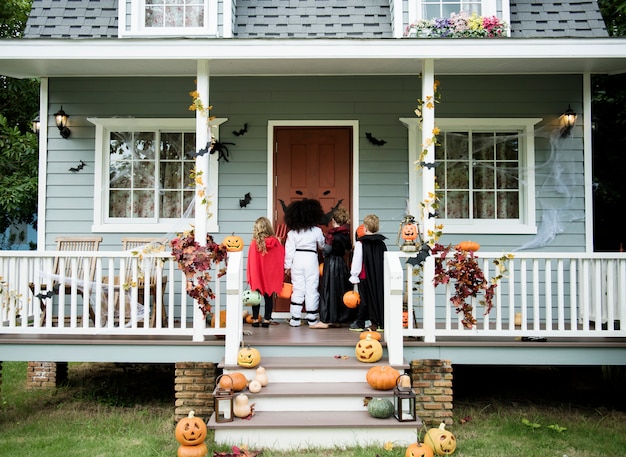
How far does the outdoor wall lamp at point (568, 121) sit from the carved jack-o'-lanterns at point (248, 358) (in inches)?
193

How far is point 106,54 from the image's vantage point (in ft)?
20.2

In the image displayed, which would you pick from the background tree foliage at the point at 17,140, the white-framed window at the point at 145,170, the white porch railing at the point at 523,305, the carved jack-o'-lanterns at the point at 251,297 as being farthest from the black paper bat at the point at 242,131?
the background tree foliage at the point at 17,140

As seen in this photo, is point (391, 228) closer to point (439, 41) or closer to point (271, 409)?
point (439, 41)

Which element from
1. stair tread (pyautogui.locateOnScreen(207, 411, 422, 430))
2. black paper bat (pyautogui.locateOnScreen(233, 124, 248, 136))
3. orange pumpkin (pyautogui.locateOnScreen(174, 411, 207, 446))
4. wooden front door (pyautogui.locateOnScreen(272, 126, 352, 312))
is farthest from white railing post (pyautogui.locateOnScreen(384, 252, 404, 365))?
black paper bat (pyautogui.locateOnScreen(233, 124, 248, 136))

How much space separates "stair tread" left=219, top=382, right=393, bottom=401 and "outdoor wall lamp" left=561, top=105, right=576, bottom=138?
4350 mm

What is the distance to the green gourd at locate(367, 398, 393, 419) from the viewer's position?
5141 mm

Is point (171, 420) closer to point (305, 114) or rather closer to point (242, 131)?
point (242, 131)

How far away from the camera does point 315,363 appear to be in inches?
225

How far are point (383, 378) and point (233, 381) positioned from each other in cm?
132

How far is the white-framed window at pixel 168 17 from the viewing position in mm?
7656

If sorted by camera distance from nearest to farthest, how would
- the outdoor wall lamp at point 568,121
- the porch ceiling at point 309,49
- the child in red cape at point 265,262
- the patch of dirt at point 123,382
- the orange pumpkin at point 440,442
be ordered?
the orange pumpkin at point 440,442 → the porch ceiling at point 309,49 → the child in red cape at point 265,262 → the patch of dirt at point 123,382 → the outdoor wall lamp at point 568,121

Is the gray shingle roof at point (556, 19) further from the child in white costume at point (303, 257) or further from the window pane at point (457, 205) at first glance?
the child in white costume at point (303, 257)

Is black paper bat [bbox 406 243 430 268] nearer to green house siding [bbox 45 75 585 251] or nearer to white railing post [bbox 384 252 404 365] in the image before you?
white railing post [bbox 384 252 404 365]

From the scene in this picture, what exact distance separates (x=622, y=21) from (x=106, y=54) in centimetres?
892
